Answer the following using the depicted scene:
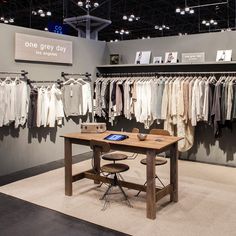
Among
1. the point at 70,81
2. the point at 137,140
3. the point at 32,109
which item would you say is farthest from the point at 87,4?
the point at 137,140

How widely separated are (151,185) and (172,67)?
11.3ft

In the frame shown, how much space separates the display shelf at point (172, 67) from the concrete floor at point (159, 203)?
1895 mm

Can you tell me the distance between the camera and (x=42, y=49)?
594cm

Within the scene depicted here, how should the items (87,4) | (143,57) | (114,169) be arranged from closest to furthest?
(114,169)
(143,57)
(87,4)

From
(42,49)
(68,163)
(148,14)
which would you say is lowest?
(68,163)

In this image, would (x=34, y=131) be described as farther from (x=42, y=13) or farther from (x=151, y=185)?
(x=42, y=13)

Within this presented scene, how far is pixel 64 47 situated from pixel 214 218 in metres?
4.30

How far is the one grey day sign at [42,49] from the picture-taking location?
555 centimetres

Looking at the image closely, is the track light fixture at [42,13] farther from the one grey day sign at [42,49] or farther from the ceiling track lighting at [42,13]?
the one grey day sign at [42,49]

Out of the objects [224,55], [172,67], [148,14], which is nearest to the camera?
[224,55]

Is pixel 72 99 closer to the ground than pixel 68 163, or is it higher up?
higher up

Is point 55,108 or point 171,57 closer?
point 55,108

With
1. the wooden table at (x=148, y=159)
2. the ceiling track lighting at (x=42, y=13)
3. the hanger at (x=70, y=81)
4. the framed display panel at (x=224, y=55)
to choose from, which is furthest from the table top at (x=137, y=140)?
the ceiling track lighting at (x=42, y=13)

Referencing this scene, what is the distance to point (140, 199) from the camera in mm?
4379
